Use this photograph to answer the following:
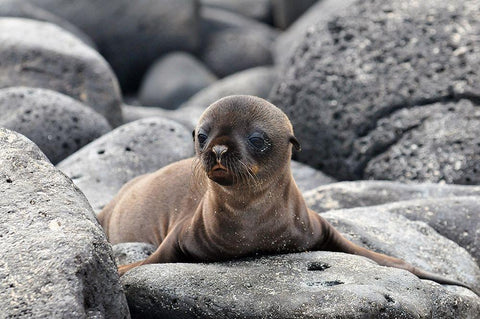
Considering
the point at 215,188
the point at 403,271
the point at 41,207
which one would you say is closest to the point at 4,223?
the point at 41,207

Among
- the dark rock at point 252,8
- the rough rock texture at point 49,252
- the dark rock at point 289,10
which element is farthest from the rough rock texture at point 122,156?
the dark rock at point 252,8

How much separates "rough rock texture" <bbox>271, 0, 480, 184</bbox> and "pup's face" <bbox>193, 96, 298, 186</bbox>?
4.37 m

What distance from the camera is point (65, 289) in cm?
442

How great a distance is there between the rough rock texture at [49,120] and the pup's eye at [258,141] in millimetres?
4438

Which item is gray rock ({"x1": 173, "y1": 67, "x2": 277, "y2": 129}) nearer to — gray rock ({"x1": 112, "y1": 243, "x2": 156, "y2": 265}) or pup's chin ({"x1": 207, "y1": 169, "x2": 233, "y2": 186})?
gray rock ({"x1": 112, "y1": 243, "x2": 156, "y2": 265})

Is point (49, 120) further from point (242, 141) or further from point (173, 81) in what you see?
point (173, 81)

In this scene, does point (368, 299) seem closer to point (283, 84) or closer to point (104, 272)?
point (104, 272)

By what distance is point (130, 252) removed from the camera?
6723 mm

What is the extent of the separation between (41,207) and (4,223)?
0.78 feet

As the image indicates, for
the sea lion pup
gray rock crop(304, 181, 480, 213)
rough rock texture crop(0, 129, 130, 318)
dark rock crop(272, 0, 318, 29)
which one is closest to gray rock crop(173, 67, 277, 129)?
dark rock crop(272, 0, 318, 29)

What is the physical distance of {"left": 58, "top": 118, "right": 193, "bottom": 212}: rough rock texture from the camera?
8.92m

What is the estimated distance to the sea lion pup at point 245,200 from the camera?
18.5 feet

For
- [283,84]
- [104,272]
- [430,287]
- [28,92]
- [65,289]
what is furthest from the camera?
[283,84]

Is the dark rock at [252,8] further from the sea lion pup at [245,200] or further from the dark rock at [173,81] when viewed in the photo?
the sea lion pup at [245,200]
